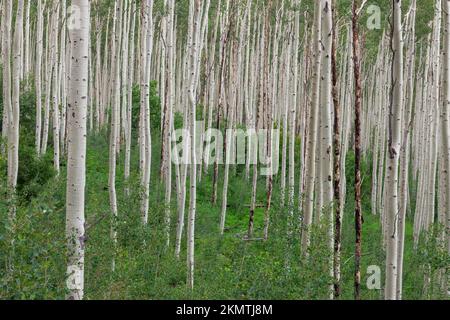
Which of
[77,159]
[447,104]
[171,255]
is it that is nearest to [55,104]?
[171,255]

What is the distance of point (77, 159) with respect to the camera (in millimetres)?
5824

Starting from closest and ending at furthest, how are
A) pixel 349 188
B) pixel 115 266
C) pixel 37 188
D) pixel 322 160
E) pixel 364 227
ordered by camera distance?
pixel 115 266, pixel 322 160, pixel 37 188, pixel 364 227, pixel 349 188

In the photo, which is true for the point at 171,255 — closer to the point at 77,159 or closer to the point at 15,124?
the point at 15,124

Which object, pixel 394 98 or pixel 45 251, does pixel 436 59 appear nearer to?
pixel 394 98

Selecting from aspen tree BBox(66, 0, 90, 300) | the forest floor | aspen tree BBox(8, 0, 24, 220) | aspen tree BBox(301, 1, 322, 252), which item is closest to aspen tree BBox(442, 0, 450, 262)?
the forest floor

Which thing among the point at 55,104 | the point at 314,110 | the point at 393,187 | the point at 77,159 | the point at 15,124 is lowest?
the point at 393,187

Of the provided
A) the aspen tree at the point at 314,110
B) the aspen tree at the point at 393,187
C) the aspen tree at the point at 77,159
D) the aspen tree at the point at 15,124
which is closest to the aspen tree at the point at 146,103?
the aspen tree at the point at 15,124

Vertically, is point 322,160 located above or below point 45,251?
above

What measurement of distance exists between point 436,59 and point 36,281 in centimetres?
1211

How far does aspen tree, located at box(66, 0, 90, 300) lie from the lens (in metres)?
5.75

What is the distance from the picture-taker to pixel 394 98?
760 cm

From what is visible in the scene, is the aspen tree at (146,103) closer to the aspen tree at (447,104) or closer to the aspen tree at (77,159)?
the aspen tree at (447,104)

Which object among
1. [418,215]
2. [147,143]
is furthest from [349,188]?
[147,143]

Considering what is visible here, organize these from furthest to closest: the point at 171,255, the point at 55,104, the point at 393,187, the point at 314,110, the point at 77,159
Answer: the point at 55,104, the point at 171,255, the point at 314,110, the point at 393,187, the point at 77,159
